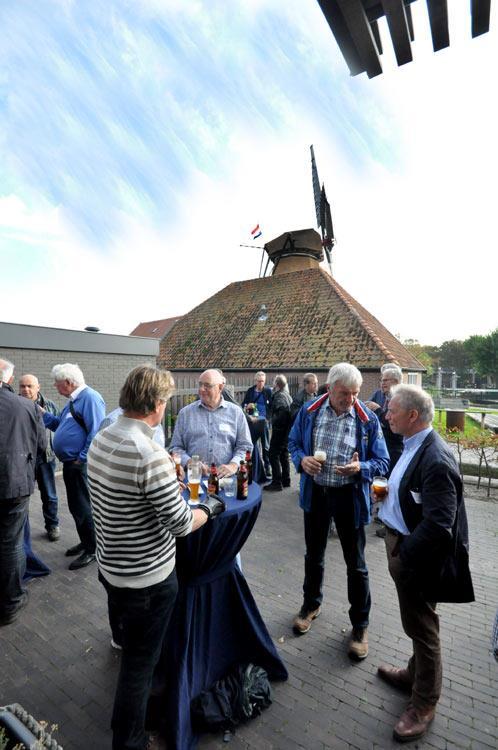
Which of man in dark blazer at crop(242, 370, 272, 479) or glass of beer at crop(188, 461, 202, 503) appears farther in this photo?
man in dark blazer at crop(242, 370, 272, 479)

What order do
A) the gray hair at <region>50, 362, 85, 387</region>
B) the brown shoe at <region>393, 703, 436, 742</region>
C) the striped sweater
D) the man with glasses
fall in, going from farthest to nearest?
the gray hair at <region>50, 362, 85, 387</region>
the man with glasses
the brown shoe at <region>393, 703, 436, 742</region>
the striped sweater

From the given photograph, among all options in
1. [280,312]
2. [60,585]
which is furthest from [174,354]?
[60,585]

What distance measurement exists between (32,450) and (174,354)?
61.7 feet

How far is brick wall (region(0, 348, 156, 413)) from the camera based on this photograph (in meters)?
8.15

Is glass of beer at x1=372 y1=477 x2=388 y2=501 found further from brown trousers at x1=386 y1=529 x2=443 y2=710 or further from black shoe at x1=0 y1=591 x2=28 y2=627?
black shoe at x1=0 y1=591 x2=28 y2=627

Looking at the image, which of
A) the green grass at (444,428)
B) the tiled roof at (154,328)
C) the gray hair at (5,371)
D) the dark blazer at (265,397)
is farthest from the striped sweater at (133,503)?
the tiled roof at (154,328)

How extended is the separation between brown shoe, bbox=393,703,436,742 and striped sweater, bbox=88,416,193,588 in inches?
80.0

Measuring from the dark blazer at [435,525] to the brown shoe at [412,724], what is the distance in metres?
0.91

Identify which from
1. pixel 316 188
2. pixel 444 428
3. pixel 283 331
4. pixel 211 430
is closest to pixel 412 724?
pixel 211 430

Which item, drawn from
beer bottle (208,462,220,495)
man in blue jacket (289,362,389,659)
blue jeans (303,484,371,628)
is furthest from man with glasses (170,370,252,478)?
blue jeans (303,484,371,628)

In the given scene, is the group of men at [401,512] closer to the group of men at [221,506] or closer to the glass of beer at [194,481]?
the group of men at [221,506]

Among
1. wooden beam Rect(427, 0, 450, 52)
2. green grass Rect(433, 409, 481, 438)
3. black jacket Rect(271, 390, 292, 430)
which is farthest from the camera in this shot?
green grass Rect(433, 409, 481, 438)

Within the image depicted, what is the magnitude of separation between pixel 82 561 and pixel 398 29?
18.6 feet

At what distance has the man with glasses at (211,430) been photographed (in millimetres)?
3785
